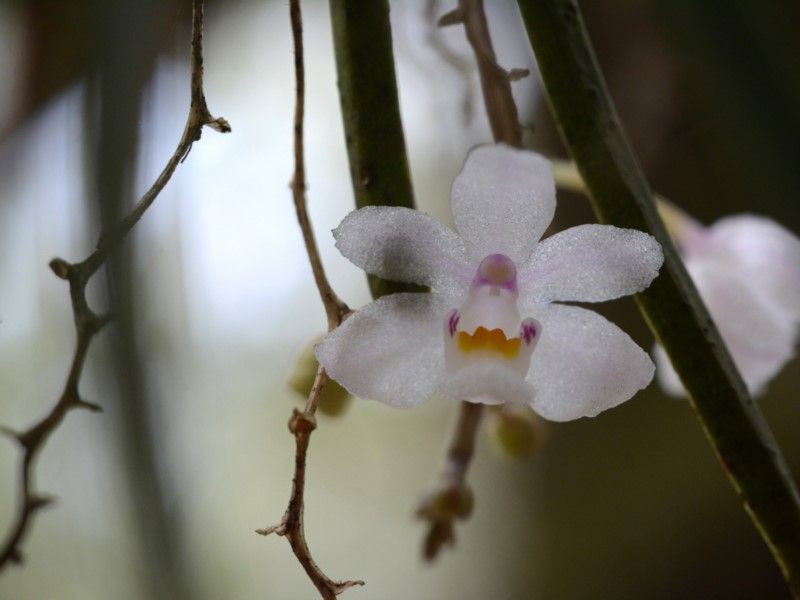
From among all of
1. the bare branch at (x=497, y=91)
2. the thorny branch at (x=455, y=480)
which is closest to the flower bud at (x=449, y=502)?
the thorny branch at (x=455, y=480)

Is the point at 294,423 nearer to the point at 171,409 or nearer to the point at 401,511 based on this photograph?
the point at 171,409

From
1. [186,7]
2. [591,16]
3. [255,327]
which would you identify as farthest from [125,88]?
[591,16]

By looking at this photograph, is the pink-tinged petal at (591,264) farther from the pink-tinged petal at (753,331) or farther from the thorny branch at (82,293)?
the pink-tinged petal at (753,331)

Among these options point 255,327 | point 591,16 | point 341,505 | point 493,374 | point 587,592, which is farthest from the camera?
point 587,592

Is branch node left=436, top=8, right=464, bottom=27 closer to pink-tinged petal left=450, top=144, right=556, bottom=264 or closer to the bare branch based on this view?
the bare branch

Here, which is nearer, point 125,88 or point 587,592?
point 125,88

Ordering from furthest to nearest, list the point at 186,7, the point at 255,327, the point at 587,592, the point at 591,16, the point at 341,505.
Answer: the point at 587,592
the point at 341,505
the point at 591,16
the point at 255,327
the point at 186,7


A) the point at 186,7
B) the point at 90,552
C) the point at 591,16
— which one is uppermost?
the point at 591,16
